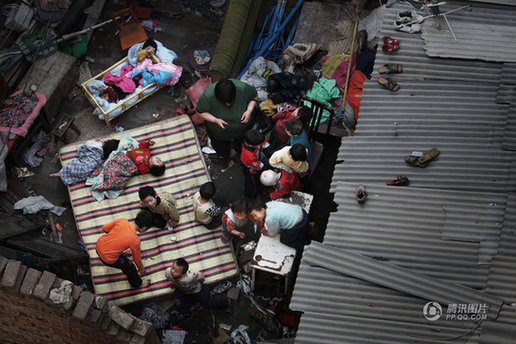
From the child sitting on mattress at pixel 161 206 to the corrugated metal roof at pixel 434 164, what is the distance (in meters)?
3.08

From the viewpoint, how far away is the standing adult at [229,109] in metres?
7.75

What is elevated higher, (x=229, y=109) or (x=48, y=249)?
(x=229, y=109)

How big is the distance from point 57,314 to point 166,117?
16.1 feet

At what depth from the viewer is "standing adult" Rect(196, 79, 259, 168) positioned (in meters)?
7.75

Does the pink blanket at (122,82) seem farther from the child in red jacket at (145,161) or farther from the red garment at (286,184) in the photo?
the red garment at (286,184)

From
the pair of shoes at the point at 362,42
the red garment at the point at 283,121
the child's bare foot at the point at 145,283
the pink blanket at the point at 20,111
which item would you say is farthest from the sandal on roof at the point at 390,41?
the pink blanket at the point at 20,111

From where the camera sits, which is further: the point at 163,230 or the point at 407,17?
the point at 163,230

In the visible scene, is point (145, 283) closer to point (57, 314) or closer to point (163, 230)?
point (163, 230)

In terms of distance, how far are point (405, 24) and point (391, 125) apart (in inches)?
54.4

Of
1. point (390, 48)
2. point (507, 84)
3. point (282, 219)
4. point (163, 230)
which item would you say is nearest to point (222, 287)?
point (163, 230)

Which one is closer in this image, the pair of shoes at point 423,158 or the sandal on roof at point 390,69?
the pair of shoes at point 423,158

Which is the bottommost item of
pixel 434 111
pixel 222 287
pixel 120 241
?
pixel 222 287

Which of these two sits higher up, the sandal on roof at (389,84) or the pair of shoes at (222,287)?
the sandal on roof at (389,84)

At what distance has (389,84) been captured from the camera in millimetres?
5715
